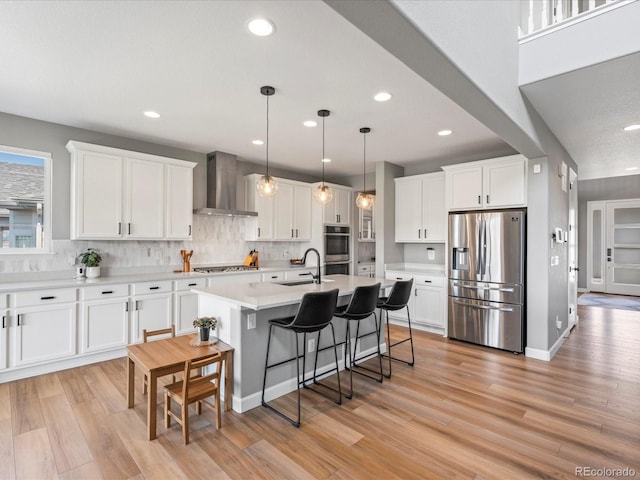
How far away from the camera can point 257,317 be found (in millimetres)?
2771

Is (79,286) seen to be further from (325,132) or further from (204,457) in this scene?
(325,132)

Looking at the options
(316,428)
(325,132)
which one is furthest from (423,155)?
(316,428)

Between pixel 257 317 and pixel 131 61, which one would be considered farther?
pixel 257 317

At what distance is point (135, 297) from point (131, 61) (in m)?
2.53

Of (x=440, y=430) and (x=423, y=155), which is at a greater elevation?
(x=423, y=155)

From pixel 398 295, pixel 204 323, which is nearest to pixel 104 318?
pixel 204 323

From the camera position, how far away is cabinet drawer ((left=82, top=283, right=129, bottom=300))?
3598 mm

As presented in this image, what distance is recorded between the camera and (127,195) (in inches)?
163

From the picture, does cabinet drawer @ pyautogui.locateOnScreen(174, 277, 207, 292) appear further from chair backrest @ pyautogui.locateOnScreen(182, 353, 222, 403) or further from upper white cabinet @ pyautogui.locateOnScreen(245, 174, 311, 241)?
chair backrest @ pyautogui.locateOnScreen(182, 353, 222, 403)

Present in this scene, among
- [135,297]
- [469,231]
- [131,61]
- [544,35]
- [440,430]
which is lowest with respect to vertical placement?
[440,430]

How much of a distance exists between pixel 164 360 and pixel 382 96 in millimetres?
2827

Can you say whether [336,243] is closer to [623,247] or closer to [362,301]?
[362,301]

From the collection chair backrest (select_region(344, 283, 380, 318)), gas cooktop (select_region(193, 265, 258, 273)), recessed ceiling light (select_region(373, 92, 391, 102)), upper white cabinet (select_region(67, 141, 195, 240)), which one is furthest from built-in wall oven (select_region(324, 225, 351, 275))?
recessed ceiling light (select_region(373, 92, 391, 102))

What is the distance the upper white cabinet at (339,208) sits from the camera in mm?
6164
